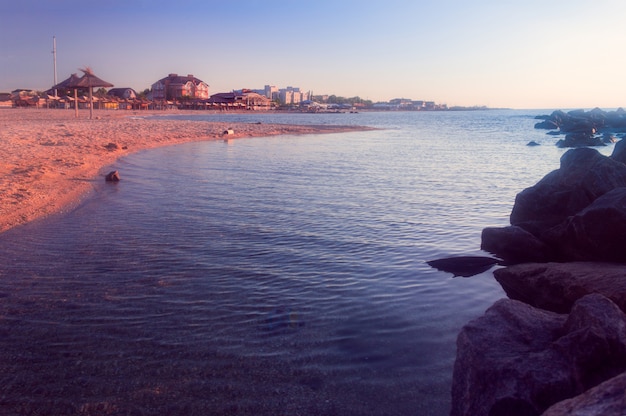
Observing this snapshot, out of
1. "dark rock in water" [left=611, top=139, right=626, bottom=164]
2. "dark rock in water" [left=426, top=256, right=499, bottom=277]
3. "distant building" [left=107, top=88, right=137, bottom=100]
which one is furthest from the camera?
"distant building" [left=107, top=88, right=137, bottom=100]

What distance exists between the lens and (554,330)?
168 inches

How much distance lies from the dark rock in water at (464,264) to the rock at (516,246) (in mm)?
314

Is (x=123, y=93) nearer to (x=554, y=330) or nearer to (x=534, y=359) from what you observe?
(x=554, y=330)

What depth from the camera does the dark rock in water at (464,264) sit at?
27.0 ft

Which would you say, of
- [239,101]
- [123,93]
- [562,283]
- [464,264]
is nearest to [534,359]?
[562,283]

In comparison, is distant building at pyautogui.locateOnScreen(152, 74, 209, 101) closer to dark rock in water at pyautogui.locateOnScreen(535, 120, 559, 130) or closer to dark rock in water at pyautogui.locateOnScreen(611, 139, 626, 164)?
dark rock in water at pyautogui.locateOnScreen(535, 120, 559, 130)

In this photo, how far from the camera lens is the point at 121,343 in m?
5.51

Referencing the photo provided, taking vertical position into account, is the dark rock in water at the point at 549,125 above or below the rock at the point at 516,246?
above

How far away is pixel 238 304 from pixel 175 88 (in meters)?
123

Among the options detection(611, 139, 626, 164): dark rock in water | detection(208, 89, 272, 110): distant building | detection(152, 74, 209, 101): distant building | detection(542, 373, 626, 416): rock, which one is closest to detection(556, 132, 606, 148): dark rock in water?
detection(611, 139, 626, 164): dark rock in water

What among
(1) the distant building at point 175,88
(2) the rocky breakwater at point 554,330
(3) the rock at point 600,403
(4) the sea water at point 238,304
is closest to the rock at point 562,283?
(2) the rocky breakwater at point 554,330

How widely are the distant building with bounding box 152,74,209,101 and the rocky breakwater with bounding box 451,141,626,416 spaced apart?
4734 inches

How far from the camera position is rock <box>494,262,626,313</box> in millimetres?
5818

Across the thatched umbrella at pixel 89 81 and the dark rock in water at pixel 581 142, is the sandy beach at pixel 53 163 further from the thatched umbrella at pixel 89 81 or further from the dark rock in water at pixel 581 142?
the dark rock in water at pixel 581 142
